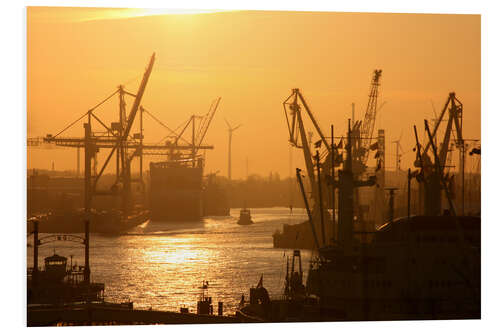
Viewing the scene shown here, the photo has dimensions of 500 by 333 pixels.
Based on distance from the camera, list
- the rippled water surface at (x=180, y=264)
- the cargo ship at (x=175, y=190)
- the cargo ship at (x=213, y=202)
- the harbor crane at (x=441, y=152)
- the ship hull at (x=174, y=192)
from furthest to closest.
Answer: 1. the ship hull at (x=174, y=192)
2. the cargo ship at (x=175, y=190)
3. the cargo ship at (x=213, y=202)
4. the rippled water surface at (x=180, y=264)
5. the harbor crane at (x=441, y=152)

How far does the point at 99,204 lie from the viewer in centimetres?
7306

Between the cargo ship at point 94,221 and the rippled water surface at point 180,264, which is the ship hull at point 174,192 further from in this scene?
the rippled water surface at point 180,264

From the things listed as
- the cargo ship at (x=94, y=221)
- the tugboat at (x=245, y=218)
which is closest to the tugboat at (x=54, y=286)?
the cargo ship at (x=94, y=221)

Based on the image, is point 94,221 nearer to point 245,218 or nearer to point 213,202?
point 245,218

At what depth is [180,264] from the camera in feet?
134

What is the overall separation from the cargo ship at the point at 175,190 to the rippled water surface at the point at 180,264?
66.2 feet

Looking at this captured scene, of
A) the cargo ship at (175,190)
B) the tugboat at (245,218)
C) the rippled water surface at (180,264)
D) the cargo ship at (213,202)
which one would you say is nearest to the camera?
the rippled water surface at (180,264)

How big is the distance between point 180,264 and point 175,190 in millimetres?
48583

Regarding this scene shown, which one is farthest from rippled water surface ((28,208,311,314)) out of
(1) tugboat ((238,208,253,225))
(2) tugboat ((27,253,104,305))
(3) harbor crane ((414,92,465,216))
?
(1) tugboat ((238,208,253,225))

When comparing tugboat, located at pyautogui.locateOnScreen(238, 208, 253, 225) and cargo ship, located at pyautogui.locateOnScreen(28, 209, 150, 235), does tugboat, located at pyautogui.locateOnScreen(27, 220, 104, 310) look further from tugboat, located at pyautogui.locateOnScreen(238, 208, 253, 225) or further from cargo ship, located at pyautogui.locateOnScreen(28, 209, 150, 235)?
tugboat, located at pyautogui.locateOnScreen(238, 208, 253, 225)

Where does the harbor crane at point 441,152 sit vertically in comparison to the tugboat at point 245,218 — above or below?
above

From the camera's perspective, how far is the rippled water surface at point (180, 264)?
2942 centimetres

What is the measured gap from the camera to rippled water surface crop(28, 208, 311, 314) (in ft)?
96.5

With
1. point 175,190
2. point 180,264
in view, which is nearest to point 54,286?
point 180,264
